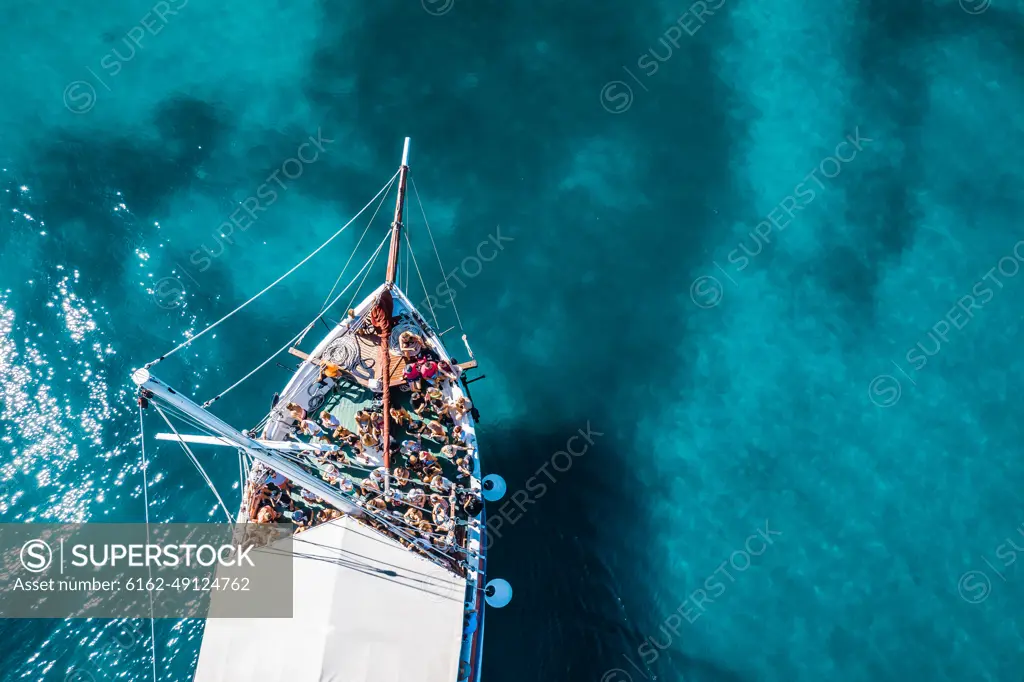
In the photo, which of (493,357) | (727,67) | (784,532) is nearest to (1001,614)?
(784,532)

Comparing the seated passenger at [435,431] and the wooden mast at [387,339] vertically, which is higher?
the wooden mast at [387,339]

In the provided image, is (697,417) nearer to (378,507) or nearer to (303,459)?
(378,507)

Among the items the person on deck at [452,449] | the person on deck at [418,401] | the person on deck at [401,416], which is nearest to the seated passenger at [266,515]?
the person on deck at [401,416]

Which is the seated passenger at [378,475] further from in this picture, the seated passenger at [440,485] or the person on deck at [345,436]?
the seated passenger at [440,485]

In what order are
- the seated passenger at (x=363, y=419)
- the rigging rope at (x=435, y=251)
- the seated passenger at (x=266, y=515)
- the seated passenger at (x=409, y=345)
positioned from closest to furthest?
the seated passenger at (x=266, y=515)
the seated passenger at (x=363, y=419)
the seated passenger at (x=409, y=345)
the rigging rope at (x=435, y=251)

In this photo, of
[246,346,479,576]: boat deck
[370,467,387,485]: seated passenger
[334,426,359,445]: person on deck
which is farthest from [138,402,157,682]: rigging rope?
[370,467,387,485]: seated passenger

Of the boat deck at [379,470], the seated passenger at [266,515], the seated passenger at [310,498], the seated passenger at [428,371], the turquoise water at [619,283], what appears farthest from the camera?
the turquoise water at [619,283]
